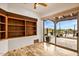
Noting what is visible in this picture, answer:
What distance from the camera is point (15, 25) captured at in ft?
8.30

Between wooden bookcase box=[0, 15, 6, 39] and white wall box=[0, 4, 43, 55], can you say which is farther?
white wall box=[0, 4, 43, 55]

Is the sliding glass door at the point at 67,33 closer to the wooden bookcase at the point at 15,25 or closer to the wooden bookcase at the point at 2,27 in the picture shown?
the wooden bookcase at the point at 15,25

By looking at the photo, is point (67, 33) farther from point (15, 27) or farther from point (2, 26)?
point (2, 26)

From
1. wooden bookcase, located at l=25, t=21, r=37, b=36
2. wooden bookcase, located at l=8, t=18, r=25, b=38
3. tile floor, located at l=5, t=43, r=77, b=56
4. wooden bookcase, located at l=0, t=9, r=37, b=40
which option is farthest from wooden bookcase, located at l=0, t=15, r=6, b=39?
wooden bookcase, located at l=25, t=21, r=37, b=36

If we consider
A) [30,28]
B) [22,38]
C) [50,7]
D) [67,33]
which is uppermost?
[50,7]

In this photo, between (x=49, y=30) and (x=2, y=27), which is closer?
(x=2, y=27)

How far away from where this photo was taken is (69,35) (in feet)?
8.06

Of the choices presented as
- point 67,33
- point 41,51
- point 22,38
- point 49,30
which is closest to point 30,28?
point 22,38

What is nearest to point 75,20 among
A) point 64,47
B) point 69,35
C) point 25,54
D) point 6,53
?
point 69,35

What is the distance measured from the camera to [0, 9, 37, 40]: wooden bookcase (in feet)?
7.78

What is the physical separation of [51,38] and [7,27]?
1217 millimetres

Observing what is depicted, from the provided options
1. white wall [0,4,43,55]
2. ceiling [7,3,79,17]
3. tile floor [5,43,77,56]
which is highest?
ceiling [7,3,79,17]

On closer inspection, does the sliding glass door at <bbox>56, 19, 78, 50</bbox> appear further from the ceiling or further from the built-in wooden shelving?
the built-in wooden shelving

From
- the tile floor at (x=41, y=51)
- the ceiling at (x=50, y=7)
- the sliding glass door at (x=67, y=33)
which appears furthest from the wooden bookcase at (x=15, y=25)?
the sliding glass door at (x=67, y=33)
